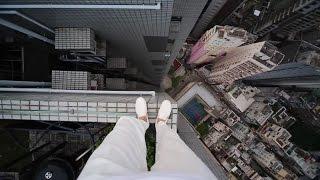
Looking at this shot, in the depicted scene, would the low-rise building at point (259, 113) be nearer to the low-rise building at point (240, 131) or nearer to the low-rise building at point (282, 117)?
the low-rise building at point (240, 131)

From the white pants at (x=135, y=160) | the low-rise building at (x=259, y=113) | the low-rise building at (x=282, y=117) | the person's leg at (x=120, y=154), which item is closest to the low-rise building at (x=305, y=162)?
the low-rise building at (x=282, y=117)

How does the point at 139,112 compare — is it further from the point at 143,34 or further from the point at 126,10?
the point at 143,34

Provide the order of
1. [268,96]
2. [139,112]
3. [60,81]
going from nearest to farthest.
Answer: [139,112] → [60,81] → [268,96]

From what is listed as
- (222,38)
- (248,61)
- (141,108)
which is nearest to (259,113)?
(248,61)

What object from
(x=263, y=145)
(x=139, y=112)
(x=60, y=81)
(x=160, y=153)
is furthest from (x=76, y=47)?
(x=263, y=145)

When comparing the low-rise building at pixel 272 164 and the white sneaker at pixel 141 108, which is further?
the low-rise building at pixel 272 164

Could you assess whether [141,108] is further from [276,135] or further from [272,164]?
[276,135]

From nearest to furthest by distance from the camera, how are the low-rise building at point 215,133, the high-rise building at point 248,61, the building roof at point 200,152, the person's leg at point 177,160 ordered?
the person's leg at point 177,160
the building roof at point 200,152
the high-rise building at point 248,61
the low-rise building at point 215,133
